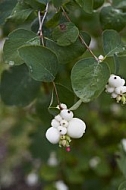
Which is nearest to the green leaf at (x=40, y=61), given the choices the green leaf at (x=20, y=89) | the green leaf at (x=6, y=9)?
the green leaf at (x=6, y=9)

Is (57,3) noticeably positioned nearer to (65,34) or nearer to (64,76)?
(65,34)

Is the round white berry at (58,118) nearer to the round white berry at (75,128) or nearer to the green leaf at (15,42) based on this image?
the round white berry at (75,128)

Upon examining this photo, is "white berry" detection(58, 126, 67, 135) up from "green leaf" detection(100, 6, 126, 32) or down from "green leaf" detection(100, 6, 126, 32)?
up

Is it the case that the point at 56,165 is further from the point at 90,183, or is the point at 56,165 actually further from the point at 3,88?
the point at 3,88

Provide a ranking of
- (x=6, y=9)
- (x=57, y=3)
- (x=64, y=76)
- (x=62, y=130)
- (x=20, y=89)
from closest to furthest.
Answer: (x=62, y=130), (x=57, y=3), (x=6, y=9), (x=20, y=89), (x=64, y=76)

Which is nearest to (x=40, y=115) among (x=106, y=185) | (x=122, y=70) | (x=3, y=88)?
(x=3, y=88)

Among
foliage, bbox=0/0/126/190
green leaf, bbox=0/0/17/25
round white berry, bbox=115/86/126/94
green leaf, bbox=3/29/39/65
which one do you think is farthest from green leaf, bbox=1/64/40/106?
round white berry, bbox=115/86/126/94

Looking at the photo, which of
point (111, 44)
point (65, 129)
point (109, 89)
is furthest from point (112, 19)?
point (65, 129)

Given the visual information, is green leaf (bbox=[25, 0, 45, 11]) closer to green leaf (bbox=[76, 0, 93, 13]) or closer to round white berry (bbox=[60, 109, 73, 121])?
green leaf (bbox=[76, 0, 93, 13])
